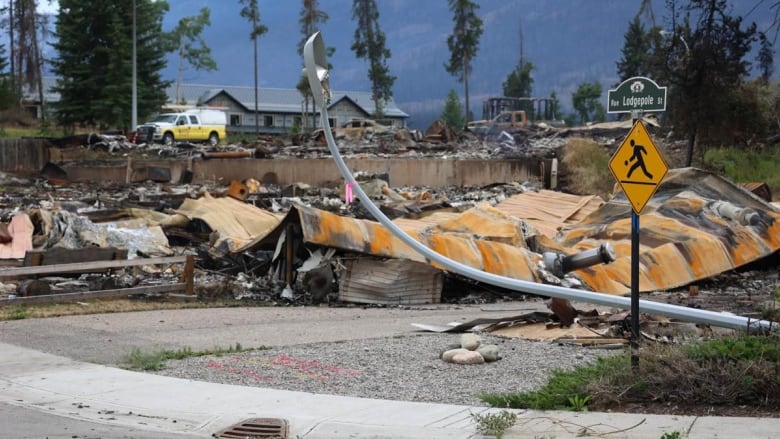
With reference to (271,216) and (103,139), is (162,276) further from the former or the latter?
(103,139)

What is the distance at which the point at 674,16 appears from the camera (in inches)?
1490

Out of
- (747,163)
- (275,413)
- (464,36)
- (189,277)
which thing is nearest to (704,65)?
(747,163)

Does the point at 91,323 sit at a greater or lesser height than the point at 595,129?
lesser

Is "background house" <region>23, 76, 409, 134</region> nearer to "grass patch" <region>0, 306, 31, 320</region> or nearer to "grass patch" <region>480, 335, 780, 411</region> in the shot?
"grass patch" <region>0, 306, 31, 320</region>

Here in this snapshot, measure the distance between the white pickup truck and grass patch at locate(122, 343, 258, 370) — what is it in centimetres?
3997

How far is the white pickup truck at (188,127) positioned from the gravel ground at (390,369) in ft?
133

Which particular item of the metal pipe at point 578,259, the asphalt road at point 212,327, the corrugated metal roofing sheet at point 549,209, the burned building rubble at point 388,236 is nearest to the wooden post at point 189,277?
the burned building rubble at point 388,236

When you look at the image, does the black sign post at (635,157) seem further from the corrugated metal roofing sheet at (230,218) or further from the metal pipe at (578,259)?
the corrugated metal roofing sheet at (230,218)

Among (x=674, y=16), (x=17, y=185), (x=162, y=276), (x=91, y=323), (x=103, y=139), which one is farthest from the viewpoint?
(x=103, y=139)

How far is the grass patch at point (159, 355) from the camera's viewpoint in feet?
36.5

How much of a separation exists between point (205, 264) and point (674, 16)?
2487 cm

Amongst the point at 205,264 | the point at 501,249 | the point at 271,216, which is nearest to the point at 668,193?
the point at 501,249

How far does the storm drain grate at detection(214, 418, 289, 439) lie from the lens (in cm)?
816

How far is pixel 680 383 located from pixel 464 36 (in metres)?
90.9
